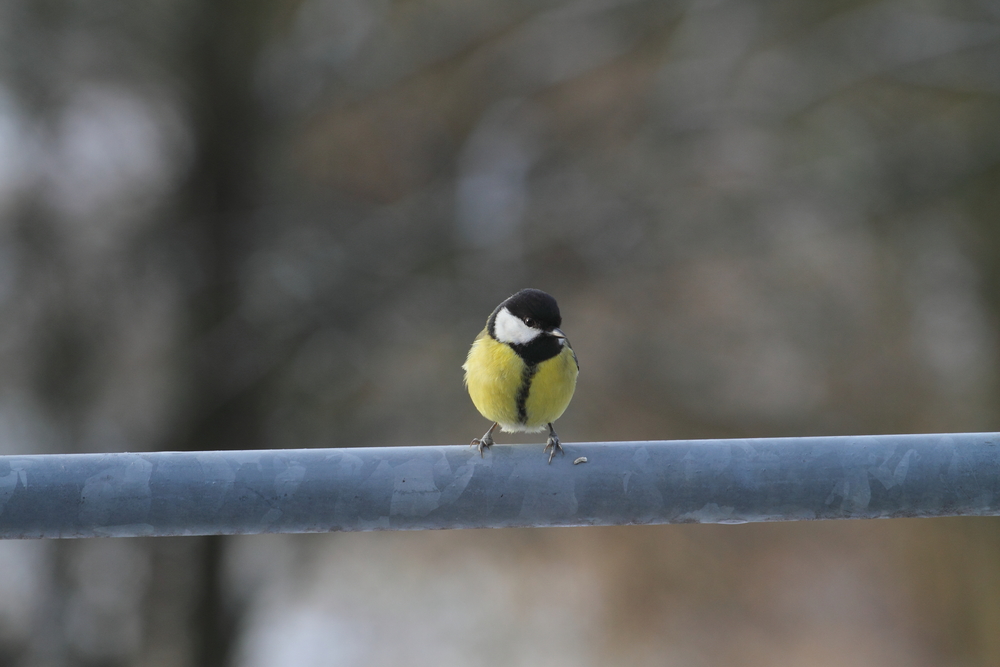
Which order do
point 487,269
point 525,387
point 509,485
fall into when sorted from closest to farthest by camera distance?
point 509,485 < point 525,387 < point 487,269

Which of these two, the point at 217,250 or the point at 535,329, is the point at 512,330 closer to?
the point at 535,329

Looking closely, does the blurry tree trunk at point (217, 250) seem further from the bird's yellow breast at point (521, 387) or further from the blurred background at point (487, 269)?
the bird's yellow breast at point (521, 387)

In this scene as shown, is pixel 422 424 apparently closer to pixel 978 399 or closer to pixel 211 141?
pixel 211 141

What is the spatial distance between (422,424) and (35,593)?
187 centimetres

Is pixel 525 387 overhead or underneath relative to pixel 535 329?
underneath

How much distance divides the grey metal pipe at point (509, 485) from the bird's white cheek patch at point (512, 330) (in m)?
0.83

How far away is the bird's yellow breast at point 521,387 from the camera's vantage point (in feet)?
5.12

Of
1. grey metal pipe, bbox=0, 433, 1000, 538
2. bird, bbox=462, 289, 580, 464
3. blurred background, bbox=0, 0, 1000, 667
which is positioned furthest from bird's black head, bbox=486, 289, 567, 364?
blurred background, bbox=0, 0, 1000, 667

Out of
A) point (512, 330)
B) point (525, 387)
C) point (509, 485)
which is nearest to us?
point (509, 485)

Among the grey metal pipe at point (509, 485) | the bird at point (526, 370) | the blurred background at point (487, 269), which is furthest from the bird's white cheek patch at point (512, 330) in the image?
the blurred background at point (487, 269)

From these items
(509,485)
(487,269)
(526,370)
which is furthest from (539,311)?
(487,269)

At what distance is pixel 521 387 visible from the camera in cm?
156

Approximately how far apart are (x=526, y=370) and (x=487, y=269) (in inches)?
77.2

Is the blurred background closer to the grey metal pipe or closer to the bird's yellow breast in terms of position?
the bird's yellow breast
